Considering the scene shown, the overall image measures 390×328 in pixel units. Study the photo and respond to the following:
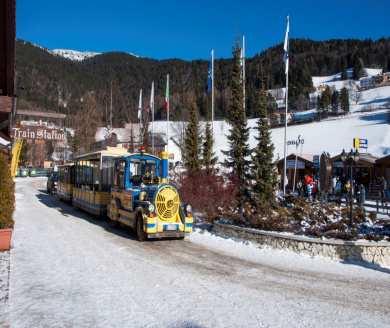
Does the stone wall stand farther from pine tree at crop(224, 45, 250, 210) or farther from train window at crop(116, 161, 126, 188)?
pine tree at crop(224, 45, 250, 210)

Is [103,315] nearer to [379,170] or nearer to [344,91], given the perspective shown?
[379,170]

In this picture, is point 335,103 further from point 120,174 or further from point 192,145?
point 120,174

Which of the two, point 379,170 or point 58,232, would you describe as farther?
point 379,170

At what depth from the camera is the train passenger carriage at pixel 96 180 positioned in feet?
58.3

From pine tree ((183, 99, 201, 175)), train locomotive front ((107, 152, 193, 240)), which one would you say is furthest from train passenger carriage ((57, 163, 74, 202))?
train locomotive front ((107, 152, 193, 240))

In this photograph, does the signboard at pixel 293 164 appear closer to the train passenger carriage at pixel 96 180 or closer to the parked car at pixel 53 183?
the parked car at pixel 53 183

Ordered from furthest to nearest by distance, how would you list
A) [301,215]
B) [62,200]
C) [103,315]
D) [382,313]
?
[62,200] → [301,215] → [382,313] → [103,315]

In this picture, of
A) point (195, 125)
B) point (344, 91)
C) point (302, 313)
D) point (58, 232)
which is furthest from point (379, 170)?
point (344, 91)

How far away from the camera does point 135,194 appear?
47.2 feet

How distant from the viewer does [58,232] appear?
14609mm

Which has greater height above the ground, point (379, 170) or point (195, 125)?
point (195, 125)

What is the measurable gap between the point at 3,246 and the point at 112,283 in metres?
4.21

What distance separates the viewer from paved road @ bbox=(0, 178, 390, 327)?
6.34 meters

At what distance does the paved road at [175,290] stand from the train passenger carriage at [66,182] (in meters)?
12.6
